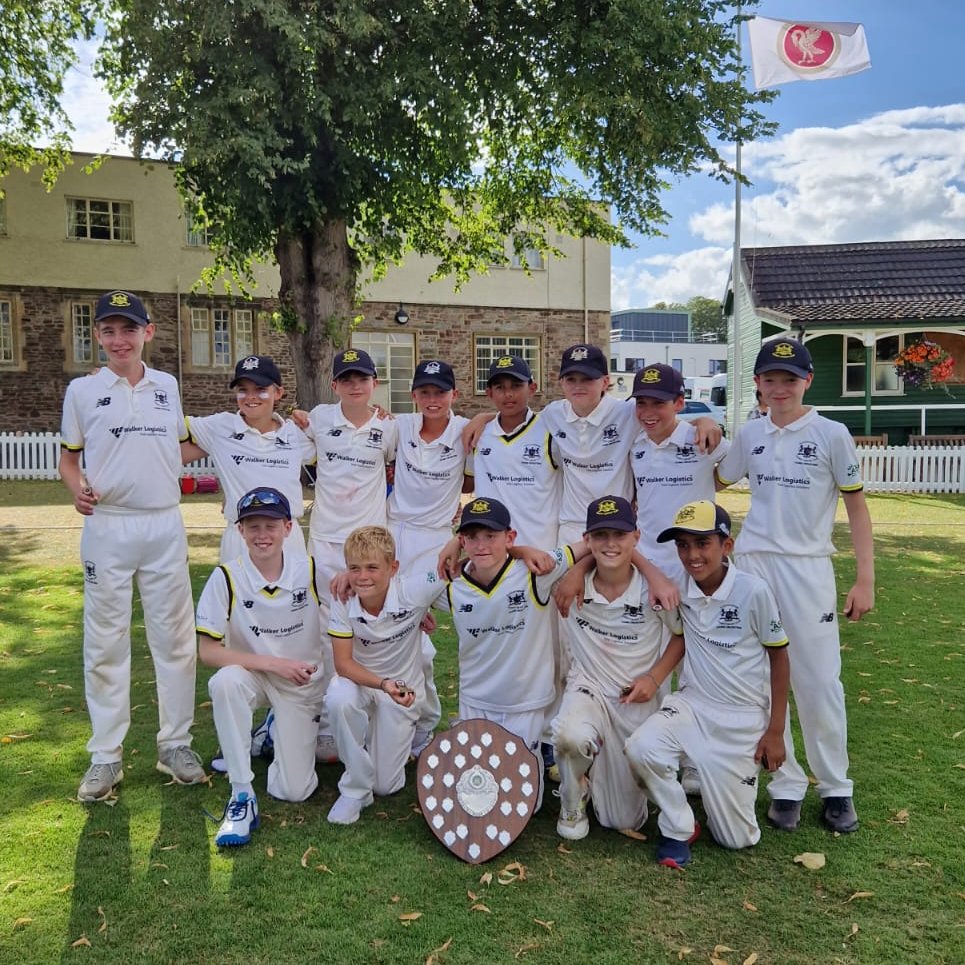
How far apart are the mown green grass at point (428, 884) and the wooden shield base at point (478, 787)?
0.10 m

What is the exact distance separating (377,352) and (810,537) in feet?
66.9

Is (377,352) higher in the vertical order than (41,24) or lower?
lower

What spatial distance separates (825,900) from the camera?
3244mm

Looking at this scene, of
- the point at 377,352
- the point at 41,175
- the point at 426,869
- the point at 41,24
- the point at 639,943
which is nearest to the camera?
the point at 639,943

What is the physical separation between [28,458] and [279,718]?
669 inches

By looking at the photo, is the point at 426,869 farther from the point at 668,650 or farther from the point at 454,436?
the point at 454,436

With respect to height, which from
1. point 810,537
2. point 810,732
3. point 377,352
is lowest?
point 810,732

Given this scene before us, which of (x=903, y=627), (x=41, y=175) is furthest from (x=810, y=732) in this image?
(x=41, y=175)

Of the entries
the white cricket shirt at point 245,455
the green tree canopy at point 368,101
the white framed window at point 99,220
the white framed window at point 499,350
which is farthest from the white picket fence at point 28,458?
the white cricket shirt at point 245,455

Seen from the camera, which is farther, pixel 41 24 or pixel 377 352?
pixel 377 352

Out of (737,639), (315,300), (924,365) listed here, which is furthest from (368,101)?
(924,365)

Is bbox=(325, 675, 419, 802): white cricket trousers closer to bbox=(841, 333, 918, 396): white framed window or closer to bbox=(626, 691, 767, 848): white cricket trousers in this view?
bbox=(626, 691, 767, 848): white cricket trousers

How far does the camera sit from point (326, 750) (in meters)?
4.65

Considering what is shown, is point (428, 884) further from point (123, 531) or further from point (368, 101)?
point (368, 101)
